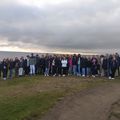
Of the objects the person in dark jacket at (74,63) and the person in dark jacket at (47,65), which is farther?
the person in dark jacket at (47,65)

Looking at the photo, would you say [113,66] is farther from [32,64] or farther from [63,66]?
[32,64]

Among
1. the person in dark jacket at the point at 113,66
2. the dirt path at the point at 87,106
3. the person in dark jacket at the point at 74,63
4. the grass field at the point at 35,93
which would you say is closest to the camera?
the dirt path at the point at 87,106

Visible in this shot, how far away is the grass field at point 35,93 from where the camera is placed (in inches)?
804

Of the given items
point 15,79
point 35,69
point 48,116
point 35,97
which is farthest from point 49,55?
point 48,116

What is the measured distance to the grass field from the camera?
20.4 metres

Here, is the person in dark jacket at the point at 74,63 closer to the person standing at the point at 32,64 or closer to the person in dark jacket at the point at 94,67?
the person in dark jacket at the point at 94,67

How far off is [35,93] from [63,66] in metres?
9.57

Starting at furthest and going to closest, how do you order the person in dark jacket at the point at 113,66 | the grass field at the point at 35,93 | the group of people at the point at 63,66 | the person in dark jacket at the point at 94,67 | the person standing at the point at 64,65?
1. the person standing at the point at 64,65
2. the person in dark jacket at the point at 94,67
3. the group of people at the point at 63,66
4. the person in dark jacket at the point at 113,66
5. the grass field at the point at 35,93

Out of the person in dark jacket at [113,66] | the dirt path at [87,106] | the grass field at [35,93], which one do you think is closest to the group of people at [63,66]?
the person in dark jacket at [113,66]

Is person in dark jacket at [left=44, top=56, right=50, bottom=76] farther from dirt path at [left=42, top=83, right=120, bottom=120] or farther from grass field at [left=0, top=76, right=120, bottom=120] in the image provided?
dirt path at [left=42, top=83, right=120, bottom=120]

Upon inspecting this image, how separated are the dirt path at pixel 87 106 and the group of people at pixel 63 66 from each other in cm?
747

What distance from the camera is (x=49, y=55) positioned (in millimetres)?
37531

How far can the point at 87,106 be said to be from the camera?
2148 centimetres

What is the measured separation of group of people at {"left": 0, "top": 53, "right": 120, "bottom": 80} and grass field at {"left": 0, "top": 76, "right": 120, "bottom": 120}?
1976 millimetres
